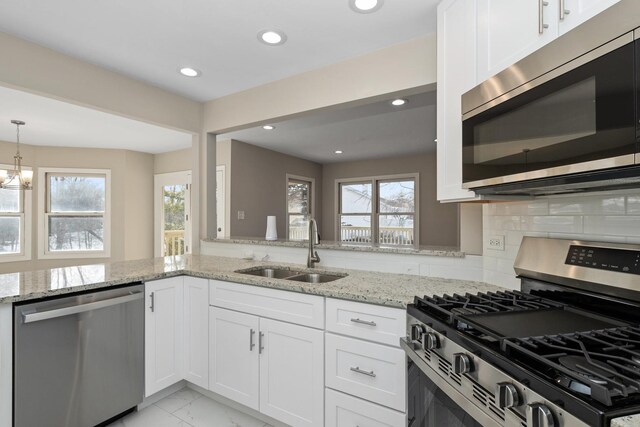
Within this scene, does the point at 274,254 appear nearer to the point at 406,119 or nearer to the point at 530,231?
the point at 530,231

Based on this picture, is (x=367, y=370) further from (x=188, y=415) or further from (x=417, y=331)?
(x=188, y=415)

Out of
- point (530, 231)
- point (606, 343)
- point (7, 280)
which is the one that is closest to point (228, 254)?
point (7, 280)

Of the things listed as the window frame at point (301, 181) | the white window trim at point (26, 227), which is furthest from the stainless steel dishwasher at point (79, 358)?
the white window trim at point (26, 227)

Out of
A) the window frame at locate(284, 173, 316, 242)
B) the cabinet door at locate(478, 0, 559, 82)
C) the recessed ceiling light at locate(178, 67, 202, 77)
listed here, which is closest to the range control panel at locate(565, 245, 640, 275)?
the cabinet door at locate(478, 0, 559, 82)

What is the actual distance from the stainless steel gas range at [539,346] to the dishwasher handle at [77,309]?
165 cm

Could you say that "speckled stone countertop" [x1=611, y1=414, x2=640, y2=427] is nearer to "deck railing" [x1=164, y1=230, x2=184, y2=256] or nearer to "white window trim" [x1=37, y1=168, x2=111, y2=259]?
"deck railing" [x1=164, y1=230, x2=184, y2=256]

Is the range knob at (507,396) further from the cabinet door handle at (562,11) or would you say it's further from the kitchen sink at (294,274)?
the kitchen sink at (294,274)

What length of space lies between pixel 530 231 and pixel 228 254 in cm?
243

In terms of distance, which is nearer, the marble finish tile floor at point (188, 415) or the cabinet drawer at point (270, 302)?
the cabinet drawer at point (270, 302)

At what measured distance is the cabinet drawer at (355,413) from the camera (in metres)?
1.49

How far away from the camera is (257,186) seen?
518 cm

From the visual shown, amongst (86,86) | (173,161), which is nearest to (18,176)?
(173,161)

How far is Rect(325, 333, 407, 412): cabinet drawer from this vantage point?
4.84ft

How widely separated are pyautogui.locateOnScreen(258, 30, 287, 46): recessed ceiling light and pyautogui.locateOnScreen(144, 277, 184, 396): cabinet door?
173 centimetres
